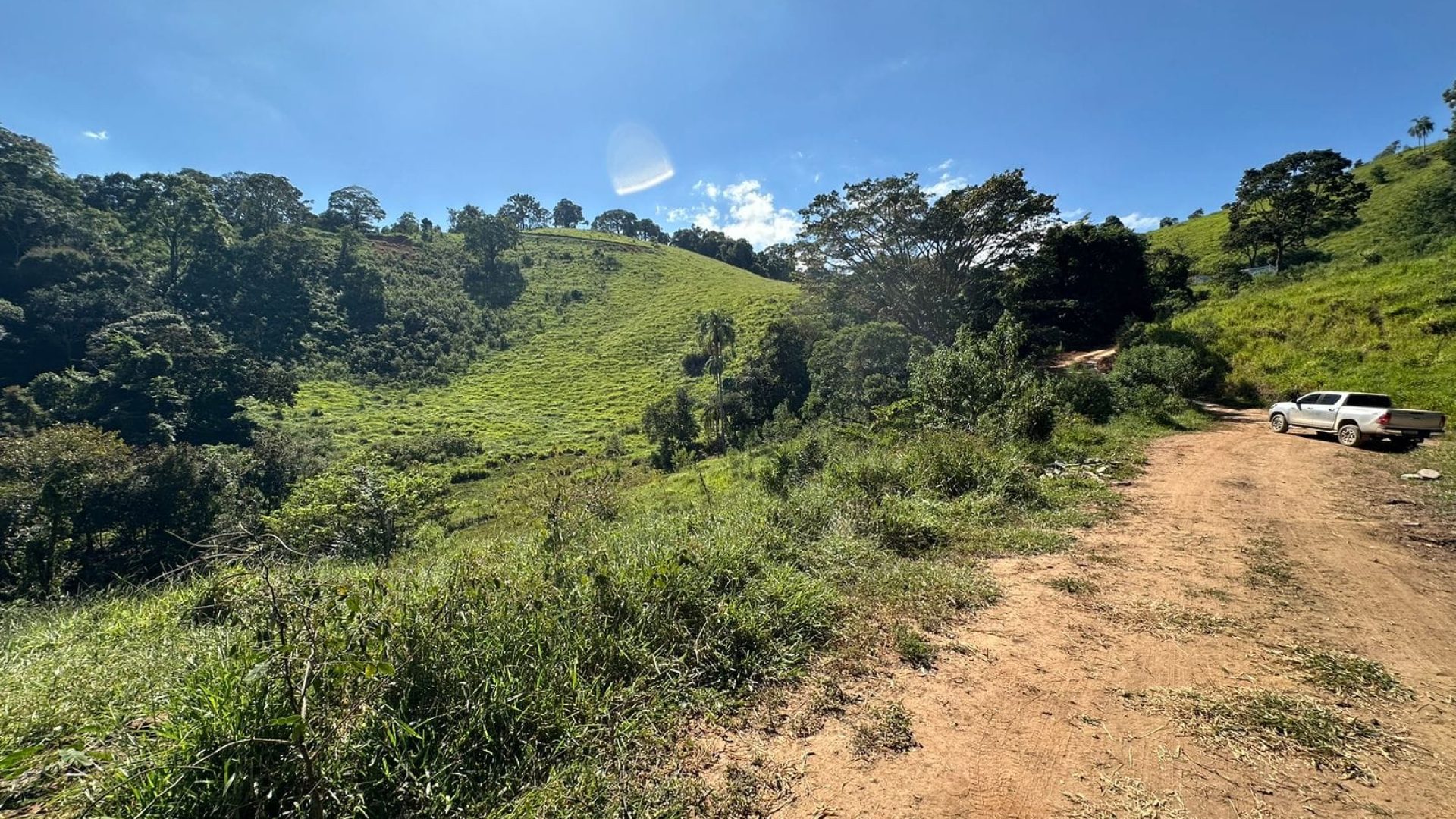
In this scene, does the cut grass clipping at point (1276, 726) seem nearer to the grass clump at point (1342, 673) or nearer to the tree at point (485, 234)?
the grass clump at point (1342, 673)

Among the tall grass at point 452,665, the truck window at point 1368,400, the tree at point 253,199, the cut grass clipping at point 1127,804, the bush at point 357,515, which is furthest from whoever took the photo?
the tree at point 253,199

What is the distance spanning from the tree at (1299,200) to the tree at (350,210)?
333 feet

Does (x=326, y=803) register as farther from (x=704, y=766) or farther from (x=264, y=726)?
(x=704, y=766)

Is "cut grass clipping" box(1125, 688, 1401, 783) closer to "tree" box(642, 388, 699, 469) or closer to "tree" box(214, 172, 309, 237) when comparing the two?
"tree" box(642, 388, 699, 469)

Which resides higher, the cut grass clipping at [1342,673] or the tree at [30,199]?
the tree at [30,199]

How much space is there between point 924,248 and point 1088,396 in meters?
14.0

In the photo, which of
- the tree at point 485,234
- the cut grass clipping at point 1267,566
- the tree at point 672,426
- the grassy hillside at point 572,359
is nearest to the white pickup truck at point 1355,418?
the cut grass clipping at point 1267,566

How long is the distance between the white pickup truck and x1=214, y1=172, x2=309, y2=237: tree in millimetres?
90505

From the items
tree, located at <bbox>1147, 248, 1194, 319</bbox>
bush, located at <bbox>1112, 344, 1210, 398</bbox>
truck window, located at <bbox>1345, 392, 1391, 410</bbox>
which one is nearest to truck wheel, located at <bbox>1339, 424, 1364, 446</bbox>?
truck window, located at <bbox>1345, 392, 1391, 410</bbox>

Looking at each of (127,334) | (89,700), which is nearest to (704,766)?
(89,700)

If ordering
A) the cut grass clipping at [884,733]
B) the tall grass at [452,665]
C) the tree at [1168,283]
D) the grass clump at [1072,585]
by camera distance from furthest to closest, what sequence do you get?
the tree at [1168,283] → the grass clump at [1072,585] → the cut grass clipping at [884,733] → the tall grass at [452,665]

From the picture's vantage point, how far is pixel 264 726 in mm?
2199

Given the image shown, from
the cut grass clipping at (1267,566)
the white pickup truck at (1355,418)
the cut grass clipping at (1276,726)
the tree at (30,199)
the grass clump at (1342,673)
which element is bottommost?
the cut grass clipping at (1267,566)

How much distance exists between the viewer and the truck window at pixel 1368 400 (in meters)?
10.7
